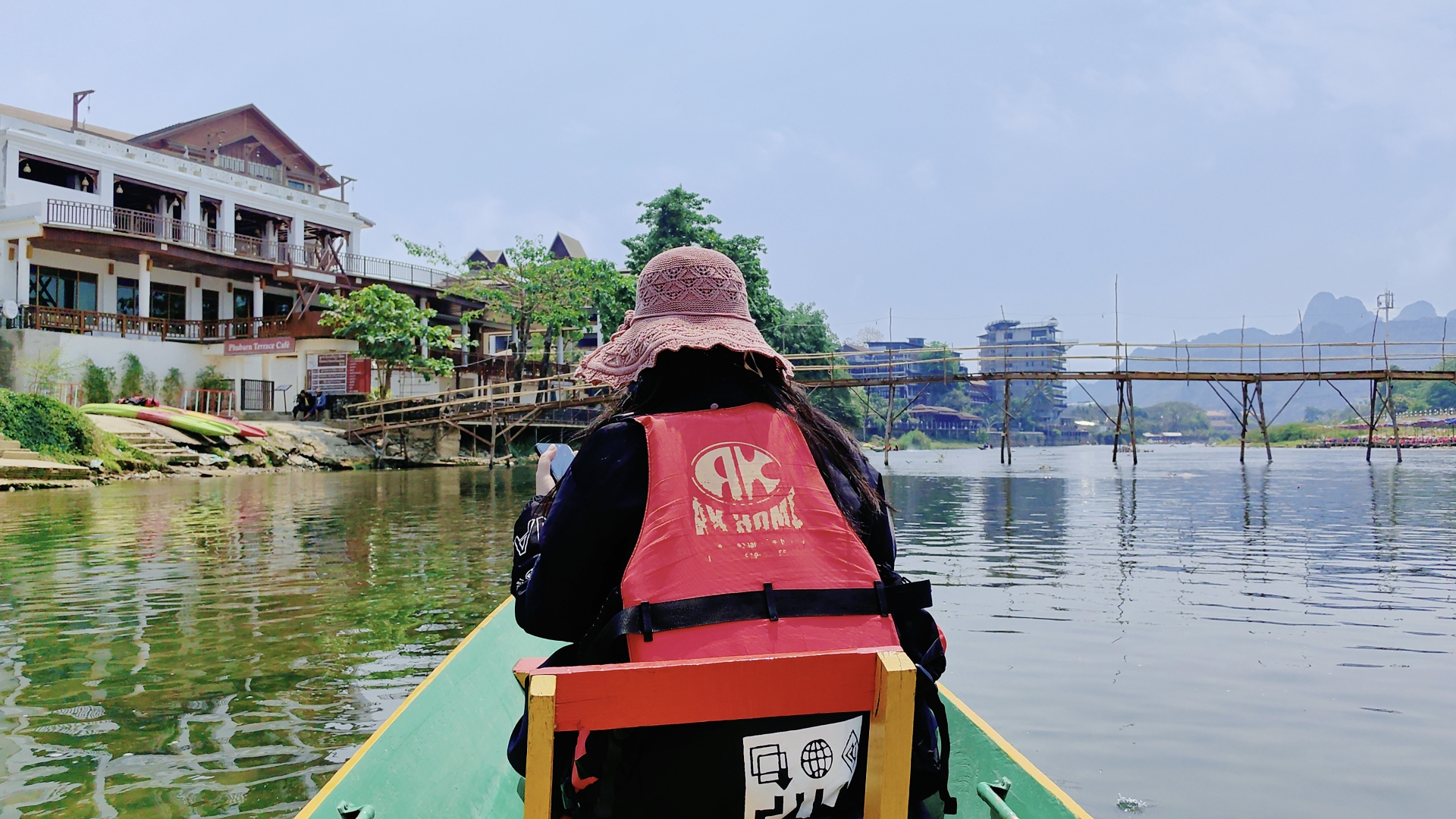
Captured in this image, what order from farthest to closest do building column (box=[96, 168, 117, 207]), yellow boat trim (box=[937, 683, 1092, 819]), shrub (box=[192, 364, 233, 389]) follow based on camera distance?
1. building column (box=[96, 168, 117, 207])
2. shrub (box=[192, 364, 233, 389])
3. yellow boat trim (box=[937, 683, 1092, 819])

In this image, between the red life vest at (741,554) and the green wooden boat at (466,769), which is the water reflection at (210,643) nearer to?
the green wooden boat at (466,769)

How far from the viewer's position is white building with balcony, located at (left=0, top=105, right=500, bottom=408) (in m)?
22.8

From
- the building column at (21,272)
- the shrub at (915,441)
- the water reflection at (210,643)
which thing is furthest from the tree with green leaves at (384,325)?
the shrub at (915,441)

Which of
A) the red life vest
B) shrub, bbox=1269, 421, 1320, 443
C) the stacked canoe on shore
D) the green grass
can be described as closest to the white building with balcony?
the stacked canoe on shore

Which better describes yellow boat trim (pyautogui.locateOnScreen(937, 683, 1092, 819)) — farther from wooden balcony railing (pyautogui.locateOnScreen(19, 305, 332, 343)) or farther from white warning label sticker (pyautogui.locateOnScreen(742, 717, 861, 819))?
wooden balcony railing (pyautogui.locateOnScreen(19, 305, 332, 343))

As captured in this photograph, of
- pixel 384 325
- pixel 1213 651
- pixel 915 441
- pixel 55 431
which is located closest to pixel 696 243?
pixel 384 325

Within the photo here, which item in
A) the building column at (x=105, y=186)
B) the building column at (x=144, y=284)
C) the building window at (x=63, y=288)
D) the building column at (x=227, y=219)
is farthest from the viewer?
the building column at (x=227, y=219)

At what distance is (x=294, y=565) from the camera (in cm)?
821

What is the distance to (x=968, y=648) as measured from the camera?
18.0 feet

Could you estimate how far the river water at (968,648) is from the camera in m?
3.53

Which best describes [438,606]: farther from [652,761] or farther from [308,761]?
[652,761]

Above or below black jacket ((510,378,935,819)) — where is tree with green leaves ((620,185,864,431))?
above

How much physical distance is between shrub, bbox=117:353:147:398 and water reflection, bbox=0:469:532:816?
40.0ft

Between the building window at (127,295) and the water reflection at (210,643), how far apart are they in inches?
644
